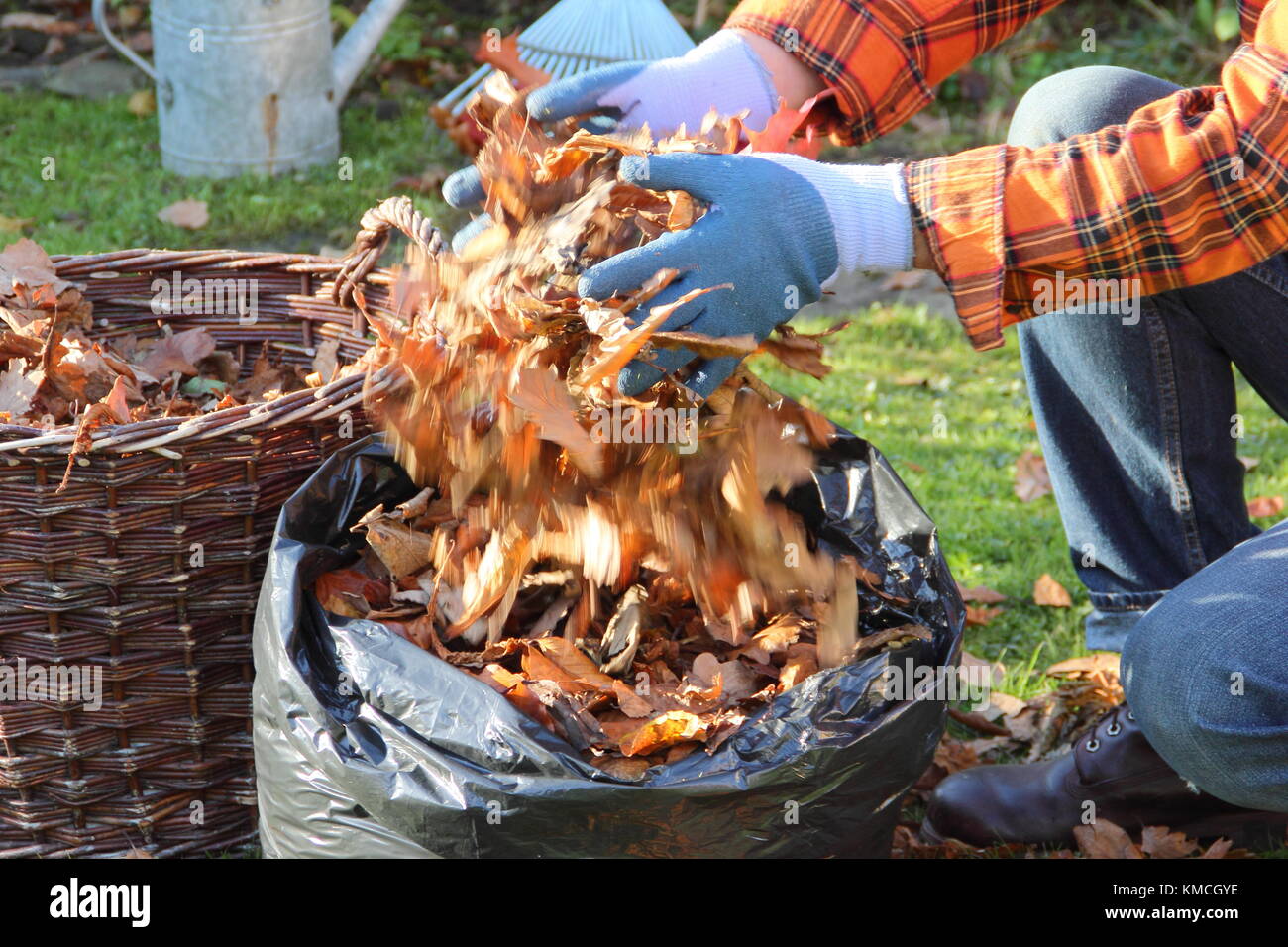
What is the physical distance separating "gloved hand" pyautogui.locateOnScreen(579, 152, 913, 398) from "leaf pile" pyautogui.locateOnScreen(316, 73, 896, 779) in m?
0.06

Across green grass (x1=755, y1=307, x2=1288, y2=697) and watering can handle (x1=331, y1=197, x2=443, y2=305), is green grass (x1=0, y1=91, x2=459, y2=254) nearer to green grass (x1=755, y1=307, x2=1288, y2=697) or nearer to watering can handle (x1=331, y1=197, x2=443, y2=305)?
green grass (x1=755, y1=307, x2=1288, y2=697)

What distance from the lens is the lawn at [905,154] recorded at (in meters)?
2.88

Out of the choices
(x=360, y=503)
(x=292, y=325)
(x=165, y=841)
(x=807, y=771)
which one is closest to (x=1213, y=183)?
(x=807, y=771)

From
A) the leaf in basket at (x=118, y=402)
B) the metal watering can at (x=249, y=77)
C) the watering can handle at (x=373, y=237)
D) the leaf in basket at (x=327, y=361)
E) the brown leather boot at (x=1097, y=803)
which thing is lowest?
the brown leather boot at (x=1097, y=803)

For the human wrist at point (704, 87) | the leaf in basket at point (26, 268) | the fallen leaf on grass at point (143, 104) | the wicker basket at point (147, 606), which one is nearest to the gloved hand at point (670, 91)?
the human wrist at point (704, 87)

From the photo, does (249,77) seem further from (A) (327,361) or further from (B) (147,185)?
(A) (327,361)

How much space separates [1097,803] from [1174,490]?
552 mm

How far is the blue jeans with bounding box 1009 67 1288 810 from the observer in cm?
170

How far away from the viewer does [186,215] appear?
3.85 metres

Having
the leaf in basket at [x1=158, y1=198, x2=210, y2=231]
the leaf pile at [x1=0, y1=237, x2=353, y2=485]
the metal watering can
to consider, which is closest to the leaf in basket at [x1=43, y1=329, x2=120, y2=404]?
the leaf pile at [x1=0, y1=237, x2=353, y2=485]

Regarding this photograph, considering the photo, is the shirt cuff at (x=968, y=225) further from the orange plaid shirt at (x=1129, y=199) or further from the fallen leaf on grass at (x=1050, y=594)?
the fallen leaf on grass at (x=1050, y=594)

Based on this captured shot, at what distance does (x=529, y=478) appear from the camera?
5.42 feet

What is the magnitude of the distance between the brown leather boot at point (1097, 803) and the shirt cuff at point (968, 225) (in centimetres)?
81

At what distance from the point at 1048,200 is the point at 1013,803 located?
3.30 ft
